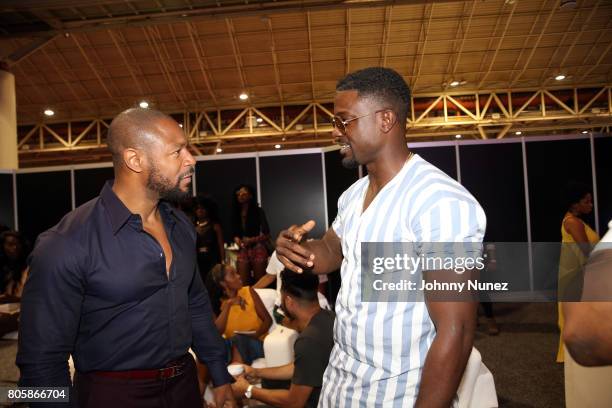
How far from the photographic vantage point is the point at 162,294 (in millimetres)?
1563

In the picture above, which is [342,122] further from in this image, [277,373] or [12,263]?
[12,263]

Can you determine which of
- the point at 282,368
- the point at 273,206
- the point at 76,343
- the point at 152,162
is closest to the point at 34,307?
the point at 76,343

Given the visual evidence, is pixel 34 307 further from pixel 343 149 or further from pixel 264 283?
pixel 264 283

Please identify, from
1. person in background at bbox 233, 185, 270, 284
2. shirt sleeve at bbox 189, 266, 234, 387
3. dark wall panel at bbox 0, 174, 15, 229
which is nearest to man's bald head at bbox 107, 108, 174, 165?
shirt sleeve at bbox 189, 266, 234, 387

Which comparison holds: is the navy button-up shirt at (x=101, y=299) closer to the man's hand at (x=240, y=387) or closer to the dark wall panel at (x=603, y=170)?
the man's hand at (x=240, y=387)

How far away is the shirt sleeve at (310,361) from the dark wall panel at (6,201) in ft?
22.8

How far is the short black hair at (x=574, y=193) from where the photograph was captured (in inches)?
157

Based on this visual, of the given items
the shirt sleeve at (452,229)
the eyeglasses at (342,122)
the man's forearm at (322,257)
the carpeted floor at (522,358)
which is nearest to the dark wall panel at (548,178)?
the carpeted floor at (522,358)

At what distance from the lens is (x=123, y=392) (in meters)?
1.45

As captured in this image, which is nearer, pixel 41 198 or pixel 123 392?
pixel 123 392

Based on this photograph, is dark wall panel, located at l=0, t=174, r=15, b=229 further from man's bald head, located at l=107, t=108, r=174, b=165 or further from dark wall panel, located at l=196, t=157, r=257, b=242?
man's bald head, located at l=107, t=108, r=174, b=165

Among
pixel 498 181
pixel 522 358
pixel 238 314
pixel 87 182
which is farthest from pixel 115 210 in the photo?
pixel 87 182

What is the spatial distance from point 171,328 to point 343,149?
89 cm

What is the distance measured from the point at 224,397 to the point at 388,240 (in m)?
1.07
